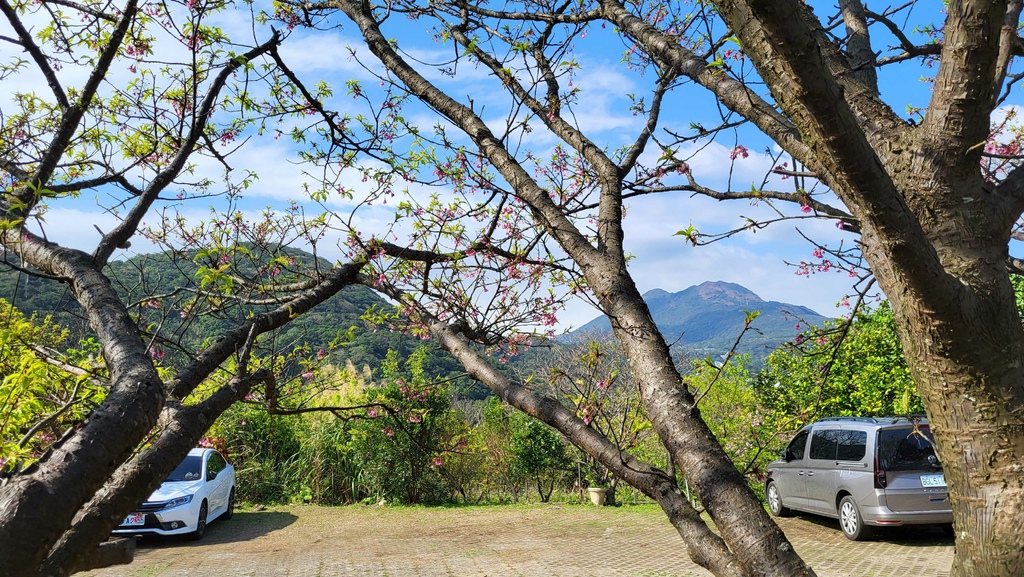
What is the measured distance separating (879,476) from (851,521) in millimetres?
972

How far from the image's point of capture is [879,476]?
8102 mm

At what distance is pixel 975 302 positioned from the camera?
1763 mm

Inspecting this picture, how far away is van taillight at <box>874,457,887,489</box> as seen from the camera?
8.09 metres

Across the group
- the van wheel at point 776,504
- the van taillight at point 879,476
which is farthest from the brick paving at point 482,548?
the van taillight at point 879,476

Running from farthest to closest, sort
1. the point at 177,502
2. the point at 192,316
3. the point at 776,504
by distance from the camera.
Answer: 1. the point at 776,504
2. the point at 177,502
3. the point at 192,316

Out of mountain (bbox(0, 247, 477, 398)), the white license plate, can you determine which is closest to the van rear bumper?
mountain (bbox(0, 247, 477, 398))

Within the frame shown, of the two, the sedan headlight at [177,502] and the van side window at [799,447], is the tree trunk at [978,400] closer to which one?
the van side window at [799,447]

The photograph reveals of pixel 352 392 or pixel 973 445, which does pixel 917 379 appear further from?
pixel 352 392

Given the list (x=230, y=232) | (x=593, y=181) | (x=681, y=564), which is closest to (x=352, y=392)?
(x=681, y=564)

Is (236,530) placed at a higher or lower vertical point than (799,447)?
lower

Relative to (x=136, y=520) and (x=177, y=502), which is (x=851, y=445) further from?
(x=136, y=520)

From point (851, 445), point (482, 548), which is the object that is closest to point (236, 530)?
point (482, 548)

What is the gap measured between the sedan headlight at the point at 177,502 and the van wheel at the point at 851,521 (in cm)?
916

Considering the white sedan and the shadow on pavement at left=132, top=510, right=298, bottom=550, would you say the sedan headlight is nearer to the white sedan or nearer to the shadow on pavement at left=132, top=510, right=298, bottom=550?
the white sedan
